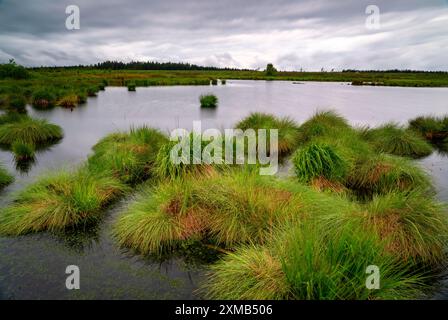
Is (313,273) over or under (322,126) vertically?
under

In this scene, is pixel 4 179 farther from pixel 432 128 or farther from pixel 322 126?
pixel 432 128

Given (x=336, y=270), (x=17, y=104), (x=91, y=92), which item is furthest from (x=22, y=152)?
(x=91, y=92)

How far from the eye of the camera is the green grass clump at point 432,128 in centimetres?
1669

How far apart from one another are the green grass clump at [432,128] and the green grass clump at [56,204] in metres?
15.9

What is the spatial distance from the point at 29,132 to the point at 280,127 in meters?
11.3

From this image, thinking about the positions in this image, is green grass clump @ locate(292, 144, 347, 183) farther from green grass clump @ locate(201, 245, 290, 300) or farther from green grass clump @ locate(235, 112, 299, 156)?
green grass clump @ locate(235, 112, 299, 156)

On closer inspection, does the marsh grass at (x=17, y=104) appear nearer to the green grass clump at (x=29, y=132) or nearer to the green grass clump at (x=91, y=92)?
the green grass clump at (x=29, y=132)

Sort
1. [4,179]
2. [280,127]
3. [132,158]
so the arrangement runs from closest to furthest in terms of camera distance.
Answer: [4,179] → [132,158] → [280,127]

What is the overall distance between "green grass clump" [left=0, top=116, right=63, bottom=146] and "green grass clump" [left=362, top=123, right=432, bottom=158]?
14.2 m

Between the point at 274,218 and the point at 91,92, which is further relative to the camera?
the point at 91,92

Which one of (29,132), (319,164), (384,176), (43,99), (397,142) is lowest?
(384,176)

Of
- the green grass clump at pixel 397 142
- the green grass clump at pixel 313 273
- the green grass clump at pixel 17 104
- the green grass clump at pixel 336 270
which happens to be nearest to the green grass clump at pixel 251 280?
the green grass clump at pixel 313 273

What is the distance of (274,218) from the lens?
5.86m
